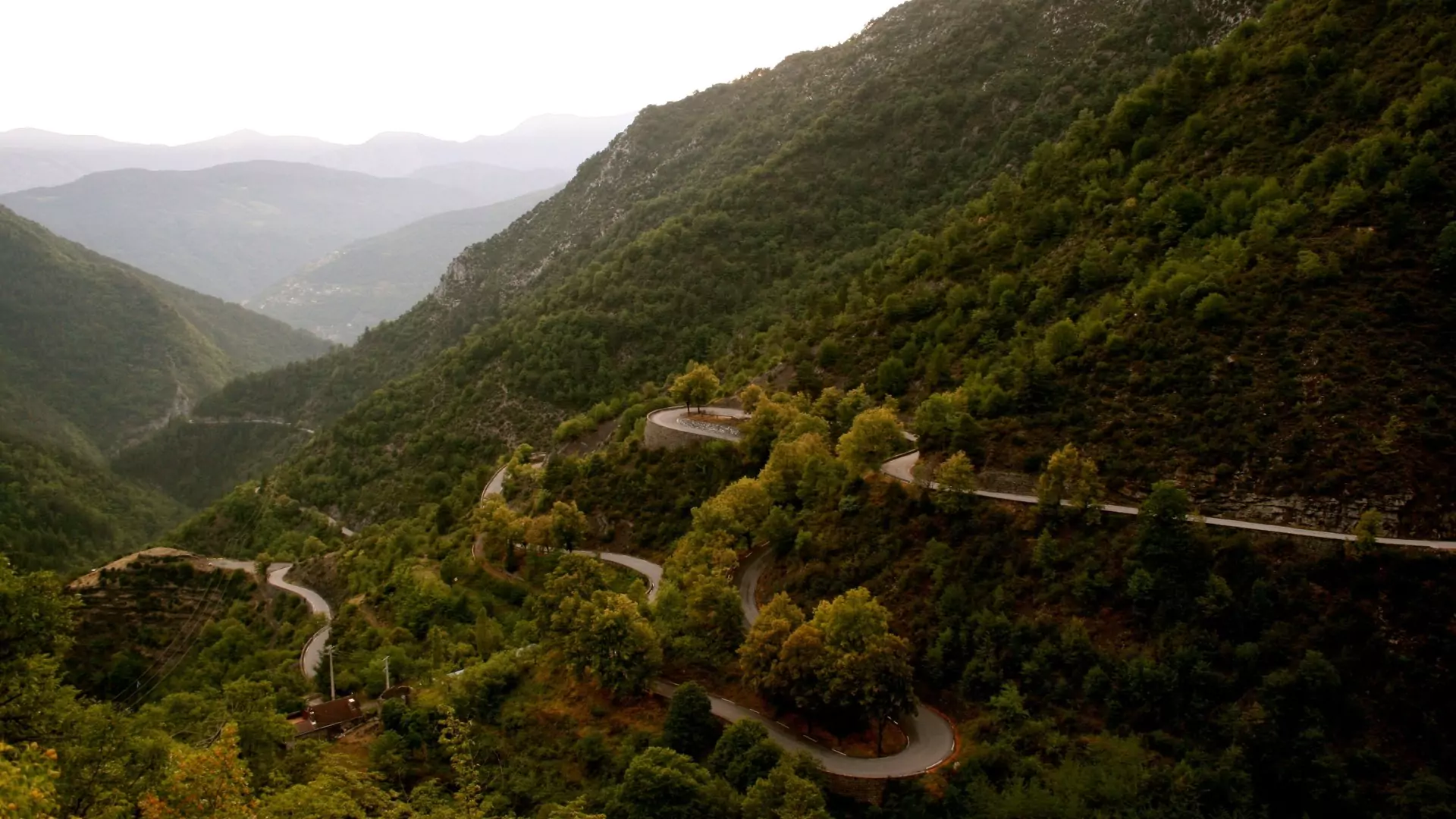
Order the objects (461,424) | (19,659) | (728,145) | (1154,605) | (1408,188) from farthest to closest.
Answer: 1. (728,145)
2. (461,424)
3. (1408,188)
4. (1154,605)
5. (19,659)

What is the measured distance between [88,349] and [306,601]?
130 meters

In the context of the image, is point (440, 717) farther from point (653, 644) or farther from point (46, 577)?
point (46, 577)

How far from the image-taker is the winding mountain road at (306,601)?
46.1 m

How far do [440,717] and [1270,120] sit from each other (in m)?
45.6

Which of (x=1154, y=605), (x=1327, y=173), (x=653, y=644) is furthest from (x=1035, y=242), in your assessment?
(x=653, y=644)

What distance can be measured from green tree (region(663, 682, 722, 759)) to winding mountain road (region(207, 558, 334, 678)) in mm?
22939

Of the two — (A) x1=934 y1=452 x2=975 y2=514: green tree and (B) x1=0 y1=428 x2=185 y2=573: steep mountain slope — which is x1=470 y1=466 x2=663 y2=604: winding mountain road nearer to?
(A) x1=934 y1=452 x2=975 y2=514: green tree

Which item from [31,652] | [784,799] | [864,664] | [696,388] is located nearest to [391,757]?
[31,652]

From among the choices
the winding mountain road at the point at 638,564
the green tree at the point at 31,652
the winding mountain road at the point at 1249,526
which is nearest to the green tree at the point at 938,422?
the winding mountain road at the point at 1249,526

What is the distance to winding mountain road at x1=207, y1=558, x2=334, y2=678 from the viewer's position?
4612 centimetres

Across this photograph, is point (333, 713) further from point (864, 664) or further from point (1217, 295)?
point (1217, 295)

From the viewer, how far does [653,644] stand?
3116cm

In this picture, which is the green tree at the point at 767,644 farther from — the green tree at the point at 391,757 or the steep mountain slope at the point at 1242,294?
the green tree at the point at 391,757

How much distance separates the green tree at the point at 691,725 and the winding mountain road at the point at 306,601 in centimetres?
2294
